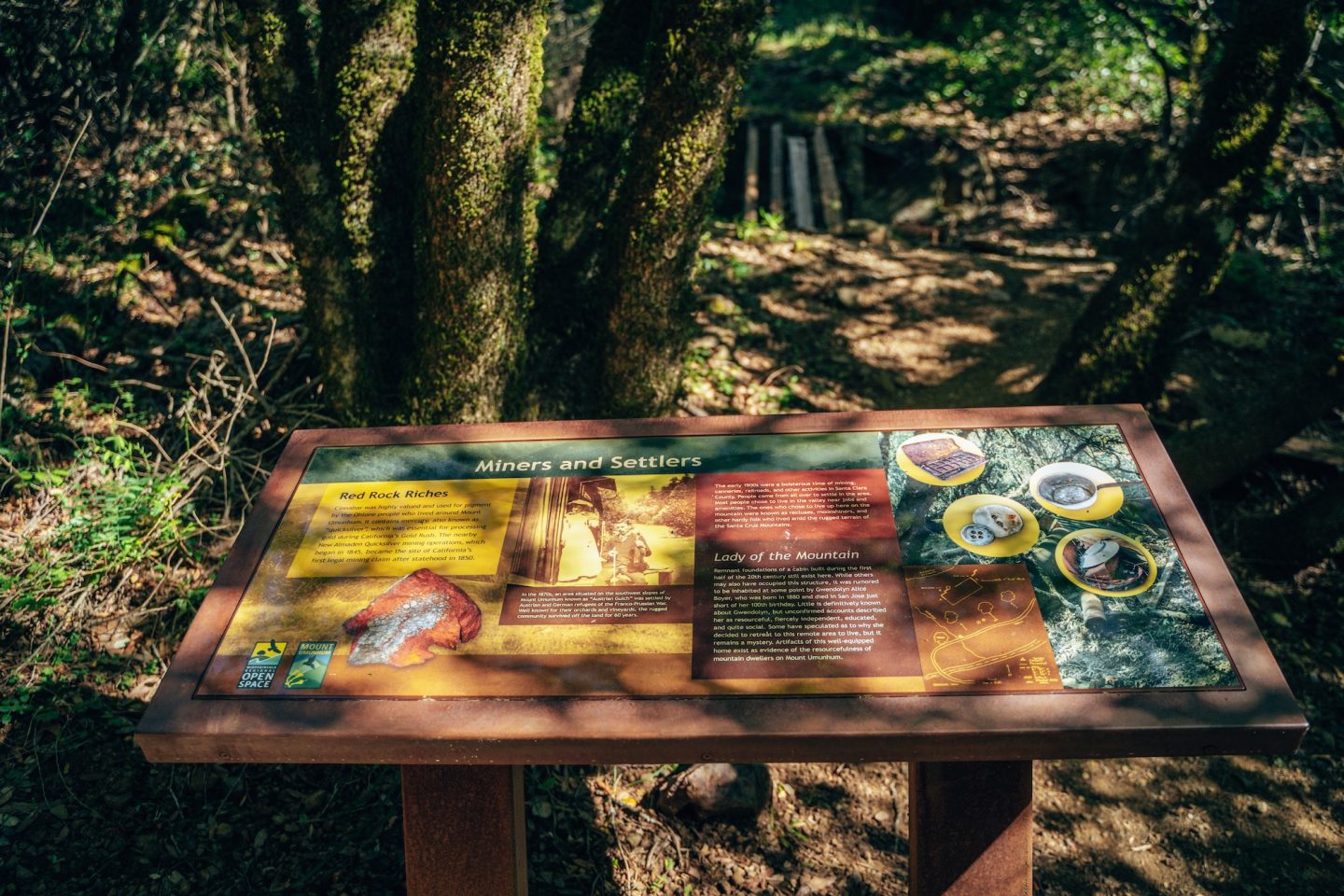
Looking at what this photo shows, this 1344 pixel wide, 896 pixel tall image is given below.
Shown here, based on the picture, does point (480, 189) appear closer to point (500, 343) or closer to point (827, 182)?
point (500, 343)

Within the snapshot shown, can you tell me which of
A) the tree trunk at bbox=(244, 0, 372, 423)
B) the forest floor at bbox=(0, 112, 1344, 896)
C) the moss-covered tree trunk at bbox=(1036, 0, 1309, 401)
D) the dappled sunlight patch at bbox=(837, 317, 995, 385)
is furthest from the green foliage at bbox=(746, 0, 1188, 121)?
the tree trunk at bbox=(244, 0, 372, 423)

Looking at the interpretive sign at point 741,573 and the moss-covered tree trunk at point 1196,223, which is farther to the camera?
the moss-covered tree trunk at point 1196,223

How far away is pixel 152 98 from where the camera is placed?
202 inches

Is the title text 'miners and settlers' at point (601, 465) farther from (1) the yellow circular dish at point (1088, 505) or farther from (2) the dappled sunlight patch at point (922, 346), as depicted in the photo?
(2) the dappled sunlight patch at point (922, 346)

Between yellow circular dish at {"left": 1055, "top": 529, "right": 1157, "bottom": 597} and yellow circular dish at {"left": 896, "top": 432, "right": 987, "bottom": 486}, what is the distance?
0.26 meters

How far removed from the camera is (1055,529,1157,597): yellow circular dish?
76.0 inches

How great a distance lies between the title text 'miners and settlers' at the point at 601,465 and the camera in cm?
232

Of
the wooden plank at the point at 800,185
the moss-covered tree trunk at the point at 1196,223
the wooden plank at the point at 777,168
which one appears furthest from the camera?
the wooden plank at the point at 777,168

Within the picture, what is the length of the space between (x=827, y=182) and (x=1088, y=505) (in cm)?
600

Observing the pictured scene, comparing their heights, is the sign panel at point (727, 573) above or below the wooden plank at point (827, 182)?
above

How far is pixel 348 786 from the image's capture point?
9.89 feet

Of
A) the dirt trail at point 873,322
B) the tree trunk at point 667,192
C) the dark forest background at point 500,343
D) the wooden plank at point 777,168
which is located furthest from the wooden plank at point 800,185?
the tree trunk at point 667,192

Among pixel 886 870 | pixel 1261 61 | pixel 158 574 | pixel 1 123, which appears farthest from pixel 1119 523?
pixel 1 123

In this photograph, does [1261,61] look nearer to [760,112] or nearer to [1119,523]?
[1119,523]
